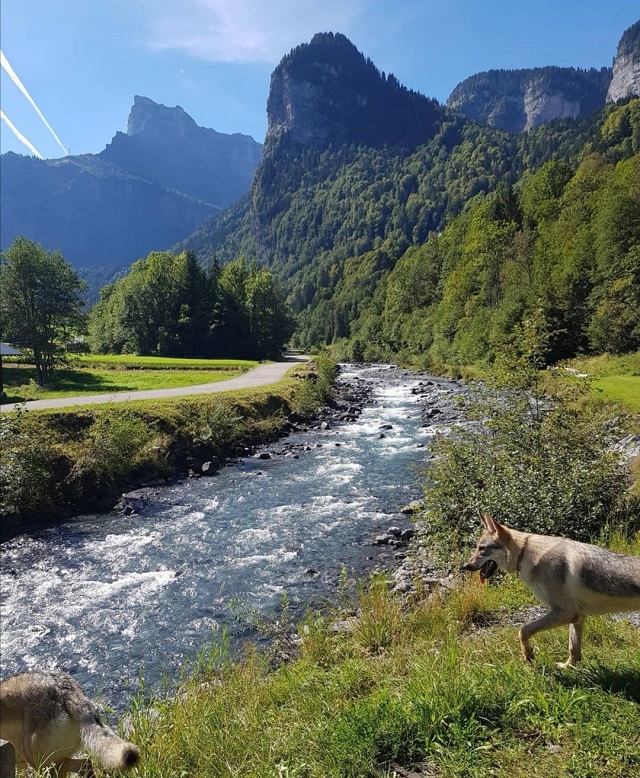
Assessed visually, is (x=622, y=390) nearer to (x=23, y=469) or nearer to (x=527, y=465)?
(x=527, y=465)

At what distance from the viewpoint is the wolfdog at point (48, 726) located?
4.43m

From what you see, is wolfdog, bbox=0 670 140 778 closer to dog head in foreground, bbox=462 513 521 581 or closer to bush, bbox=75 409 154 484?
dog head in foreground, bbox=462 513 521 581

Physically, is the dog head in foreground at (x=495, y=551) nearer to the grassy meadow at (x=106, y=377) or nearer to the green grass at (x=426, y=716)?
the green grass at (x=426, y=716)

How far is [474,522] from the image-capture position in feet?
34.5

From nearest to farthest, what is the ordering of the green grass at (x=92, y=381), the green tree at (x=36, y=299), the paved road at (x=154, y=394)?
the paved road at (x=154, y=394)
the green grass at (x=92, y=381)
the green tree at (x=36, y=299)

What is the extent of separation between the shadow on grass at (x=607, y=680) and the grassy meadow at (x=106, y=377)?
32621 mm

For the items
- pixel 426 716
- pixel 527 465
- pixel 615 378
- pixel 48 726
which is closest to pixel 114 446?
pixel 527 465

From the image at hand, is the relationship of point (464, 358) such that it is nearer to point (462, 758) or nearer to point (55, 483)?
point (55, 483)

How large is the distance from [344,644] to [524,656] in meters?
2.82

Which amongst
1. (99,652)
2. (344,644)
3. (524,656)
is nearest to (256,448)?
(99,652)

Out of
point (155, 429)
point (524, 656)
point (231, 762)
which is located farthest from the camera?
point (155, 429)

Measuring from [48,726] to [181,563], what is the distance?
390 inches

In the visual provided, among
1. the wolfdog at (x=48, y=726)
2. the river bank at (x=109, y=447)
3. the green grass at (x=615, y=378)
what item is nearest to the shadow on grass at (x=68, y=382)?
the river bank at (x=109, y=447)

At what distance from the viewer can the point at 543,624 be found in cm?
515
